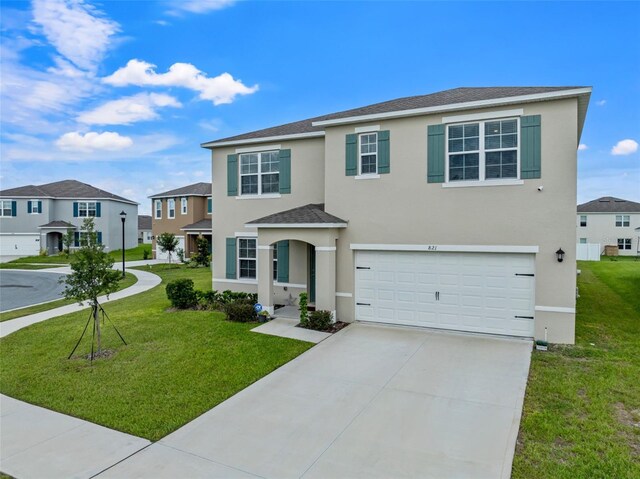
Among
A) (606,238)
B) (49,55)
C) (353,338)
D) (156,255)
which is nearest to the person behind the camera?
(353,338)

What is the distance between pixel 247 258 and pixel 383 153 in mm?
6492

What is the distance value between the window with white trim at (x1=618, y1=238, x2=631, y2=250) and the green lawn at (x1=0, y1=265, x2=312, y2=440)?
4849cm

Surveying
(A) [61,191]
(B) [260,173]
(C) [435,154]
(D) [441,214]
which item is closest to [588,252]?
(D) [441,214]

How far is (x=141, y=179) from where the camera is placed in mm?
33906

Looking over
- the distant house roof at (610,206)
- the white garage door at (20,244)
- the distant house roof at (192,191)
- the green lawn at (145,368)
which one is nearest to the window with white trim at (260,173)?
the green lawn at (145,368)

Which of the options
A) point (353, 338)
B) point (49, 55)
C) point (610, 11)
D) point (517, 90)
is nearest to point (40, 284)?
point (49, 55)

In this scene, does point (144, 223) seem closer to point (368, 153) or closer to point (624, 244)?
point (368, 153)

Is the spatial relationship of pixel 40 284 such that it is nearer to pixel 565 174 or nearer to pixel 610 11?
pixel 565 174

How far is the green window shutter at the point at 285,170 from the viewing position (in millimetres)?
13242

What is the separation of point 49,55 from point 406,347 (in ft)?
52.5

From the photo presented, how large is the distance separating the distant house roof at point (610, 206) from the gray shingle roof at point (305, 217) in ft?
146

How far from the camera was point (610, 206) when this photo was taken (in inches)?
1718

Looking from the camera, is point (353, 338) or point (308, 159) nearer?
point (353, 338)

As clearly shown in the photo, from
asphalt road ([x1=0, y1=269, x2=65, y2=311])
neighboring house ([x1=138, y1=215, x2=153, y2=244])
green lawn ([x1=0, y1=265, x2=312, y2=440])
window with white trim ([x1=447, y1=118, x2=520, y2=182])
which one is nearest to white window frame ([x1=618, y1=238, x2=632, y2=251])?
window with white trim ([x1=447, y1=118, x2=520, y2=182])
